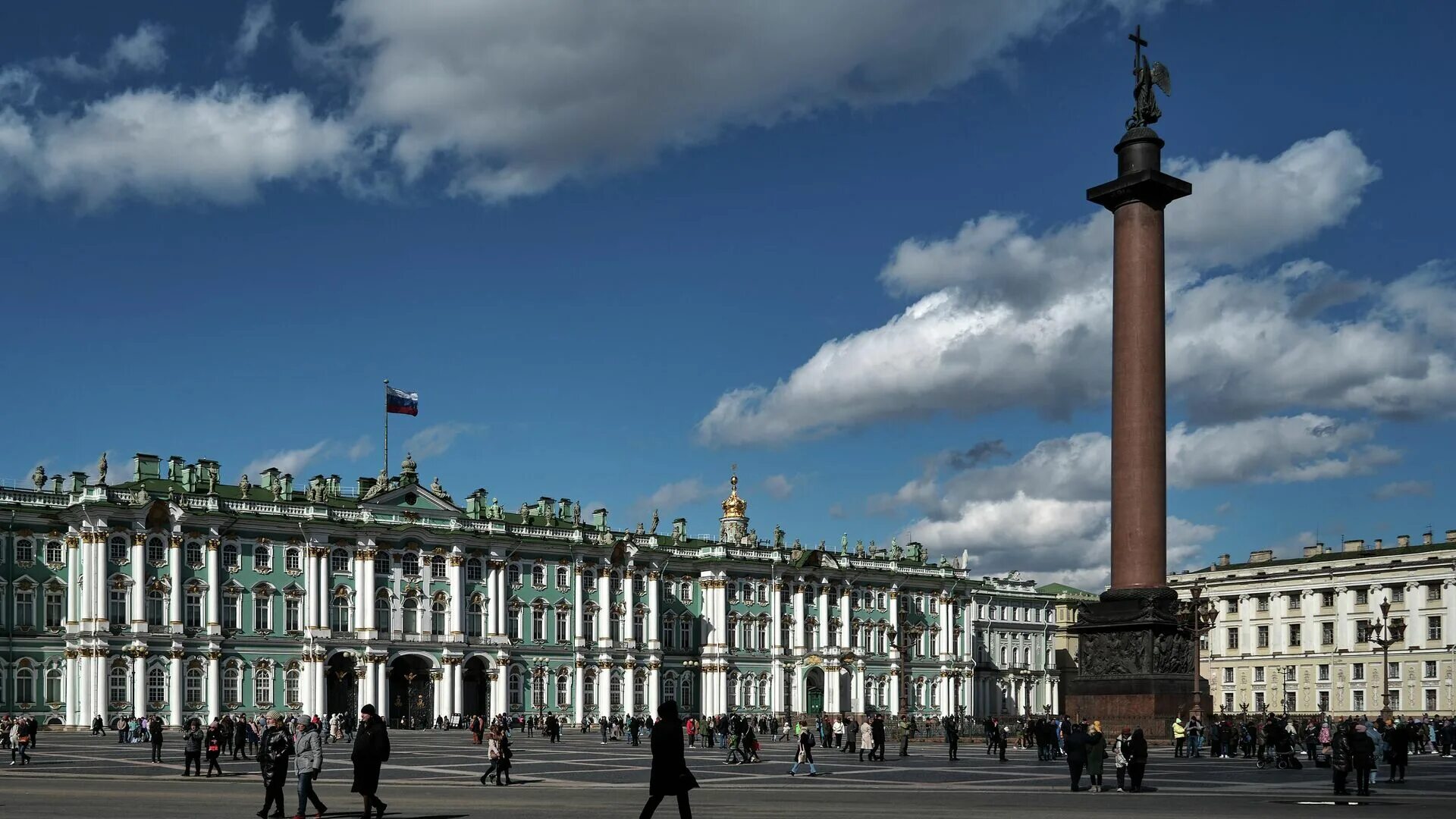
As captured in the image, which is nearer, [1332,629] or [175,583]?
[175,583]

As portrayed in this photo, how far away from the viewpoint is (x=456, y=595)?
346ft

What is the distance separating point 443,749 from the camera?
63.4 metres

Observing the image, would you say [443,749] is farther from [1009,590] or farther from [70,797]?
[1009,590]

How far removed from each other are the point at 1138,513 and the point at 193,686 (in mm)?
63065

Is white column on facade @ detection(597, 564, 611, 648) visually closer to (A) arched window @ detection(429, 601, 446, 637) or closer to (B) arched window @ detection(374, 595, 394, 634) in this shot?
(A) arched window @ detection(429, 601, 446, 637)

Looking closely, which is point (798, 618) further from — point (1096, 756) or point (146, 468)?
point (1096, 756)

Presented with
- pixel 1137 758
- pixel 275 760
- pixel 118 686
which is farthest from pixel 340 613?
pixel 275 760

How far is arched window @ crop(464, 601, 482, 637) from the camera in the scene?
106250 millimetres

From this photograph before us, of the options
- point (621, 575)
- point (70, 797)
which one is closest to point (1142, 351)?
point (70, 797)

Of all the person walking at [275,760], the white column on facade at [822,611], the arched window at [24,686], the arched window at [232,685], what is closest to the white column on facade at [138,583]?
the arched window at [24,686]

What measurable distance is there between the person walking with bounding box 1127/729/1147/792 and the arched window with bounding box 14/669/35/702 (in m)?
70.3

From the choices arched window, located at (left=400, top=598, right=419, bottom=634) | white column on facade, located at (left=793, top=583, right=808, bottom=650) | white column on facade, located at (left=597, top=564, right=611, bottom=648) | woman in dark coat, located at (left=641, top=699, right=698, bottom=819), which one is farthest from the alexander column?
white column on facade, located at (left=793, top=583, right=808, bottom=650)

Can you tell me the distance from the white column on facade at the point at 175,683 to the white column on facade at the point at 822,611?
1985 inches

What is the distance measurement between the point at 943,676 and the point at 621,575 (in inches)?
1343
